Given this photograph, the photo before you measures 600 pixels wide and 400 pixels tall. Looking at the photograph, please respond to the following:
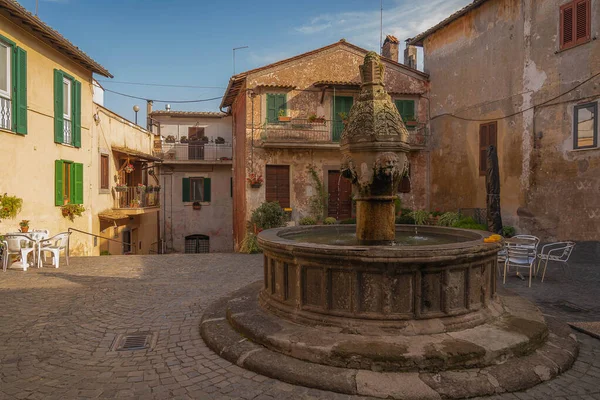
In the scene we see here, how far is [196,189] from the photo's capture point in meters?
24.8

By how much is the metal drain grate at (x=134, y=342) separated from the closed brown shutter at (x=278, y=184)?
39.6 feet

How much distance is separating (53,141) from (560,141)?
1575cm

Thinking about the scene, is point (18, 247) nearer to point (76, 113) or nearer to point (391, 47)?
point (76, 113)

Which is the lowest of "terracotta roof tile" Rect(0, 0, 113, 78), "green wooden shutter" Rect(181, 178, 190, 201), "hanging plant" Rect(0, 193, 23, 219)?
"hanging plant" Rect(0, 193, 23, 219)

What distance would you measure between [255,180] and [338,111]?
4687 millimetres

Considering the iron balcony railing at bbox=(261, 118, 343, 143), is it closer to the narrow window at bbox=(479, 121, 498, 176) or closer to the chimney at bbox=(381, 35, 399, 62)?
the narrow window at bbox=(479, 121, 498, 176)

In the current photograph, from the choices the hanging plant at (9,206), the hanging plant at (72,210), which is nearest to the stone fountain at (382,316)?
the hanging plant at (9,206)

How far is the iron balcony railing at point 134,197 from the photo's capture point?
1799cm

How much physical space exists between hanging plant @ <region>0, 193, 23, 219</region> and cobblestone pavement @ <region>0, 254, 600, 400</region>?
2.24 m

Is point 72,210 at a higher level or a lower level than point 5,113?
lower

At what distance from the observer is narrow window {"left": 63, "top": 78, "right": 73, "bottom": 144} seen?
13.6m

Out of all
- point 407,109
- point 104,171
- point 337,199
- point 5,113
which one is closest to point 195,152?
point 104,171

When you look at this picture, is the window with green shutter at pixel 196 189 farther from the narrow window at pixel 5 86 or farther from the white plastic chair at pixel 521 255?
the white plastic chair at pixel 521 255

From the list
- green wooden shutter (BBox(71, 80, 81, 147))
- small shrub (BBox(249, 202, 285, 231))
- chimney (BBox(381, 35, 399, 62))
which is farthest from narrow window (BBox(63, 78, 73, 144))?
chimney (BBox(381, 35, 399, 62))
